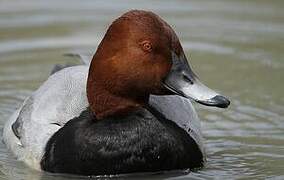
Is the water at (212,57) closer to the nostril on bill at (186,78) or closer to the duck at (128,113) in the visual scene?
the duck at (128,113)

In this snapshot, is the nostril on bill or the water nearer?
the nostril on bill

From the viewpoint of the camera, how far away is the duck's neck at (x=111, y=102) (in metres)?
5.30

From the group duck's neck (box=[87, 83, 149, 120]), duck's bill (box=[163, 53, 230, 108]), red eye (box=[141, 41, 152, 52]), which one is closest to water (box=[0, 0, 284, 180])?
duck's neck (box=[87, 83, 149, 120])

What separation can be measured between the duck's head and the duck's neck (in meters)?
0.05

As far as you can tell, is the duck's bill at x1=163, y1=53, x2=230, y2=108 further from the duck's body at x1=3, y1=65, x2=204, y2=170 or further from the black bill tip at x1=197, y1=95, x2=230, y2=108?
the duck's body at x1=3, y1=65, x2=204, y2=170

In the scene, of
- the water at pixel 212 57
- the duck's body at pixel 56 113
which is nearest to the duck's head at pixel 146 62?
the duck's body at pixel 56 113

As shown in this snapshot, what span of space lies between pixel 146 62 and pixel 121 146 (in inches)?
19.0

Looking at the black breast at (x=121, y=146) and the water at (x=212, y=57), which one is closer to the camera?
the black breast at (x=121, y=146)

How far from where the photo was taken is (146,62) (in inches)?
203

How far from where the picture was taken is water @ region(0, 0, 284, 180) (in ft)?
19.5

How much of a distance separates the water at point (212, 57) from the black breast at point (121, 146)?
13 cm

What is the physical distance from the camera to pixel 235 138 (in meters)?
6.26

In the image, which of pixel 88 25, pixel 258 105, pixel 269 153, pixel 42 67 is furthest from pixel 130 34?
pixel 88 25

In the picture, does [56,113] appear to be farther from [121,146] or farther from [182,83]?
[182,83]
